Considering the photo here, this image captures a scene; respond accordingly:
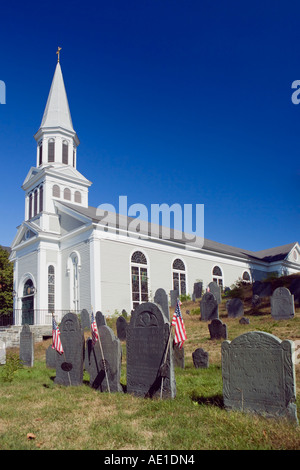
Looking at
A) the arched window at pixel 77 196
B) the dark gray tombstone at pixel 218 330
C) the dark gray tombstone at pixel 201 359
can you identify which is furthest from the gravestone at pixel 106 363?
the arched window at pixel 77 196

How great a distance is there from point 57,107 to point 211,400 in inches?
1118

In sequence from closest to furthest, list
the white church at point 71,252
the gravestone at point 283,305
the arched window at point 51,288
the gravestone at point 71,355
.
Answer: the gravestone at point 71,355 < the gravestone at point 283,305 < the white church at point 71,252 < the arched window at point 51,288

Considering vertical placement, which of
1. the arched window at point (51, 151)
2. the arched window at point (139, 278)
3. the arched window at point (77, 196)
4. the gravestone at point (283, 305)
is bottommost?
the gravestone at point (283, 305)

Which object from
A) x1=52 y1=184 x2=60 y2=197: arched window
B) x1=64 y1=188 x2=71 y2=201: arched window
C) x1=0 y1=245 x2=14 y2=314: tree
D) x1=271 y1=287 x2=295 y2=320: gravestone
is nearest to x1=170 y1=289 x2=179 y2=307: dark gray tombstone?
x1=271 y1=287 x2=295 y2=320: gravestone

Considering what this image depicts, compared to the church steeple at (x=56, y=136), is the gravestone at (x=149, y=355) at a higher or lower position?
lower

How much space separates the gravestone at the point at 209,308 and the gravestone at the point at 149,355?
10.4 m

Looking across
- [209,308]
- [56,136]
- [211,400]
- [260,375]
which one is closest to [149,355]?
[211,400]

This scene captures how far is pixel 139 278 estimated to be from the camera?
25.4m

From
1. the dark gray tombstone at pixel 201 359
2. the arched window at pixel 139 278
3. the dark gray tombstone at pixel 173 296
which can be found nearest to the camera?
the dark gray tombstone at pixel 201 359

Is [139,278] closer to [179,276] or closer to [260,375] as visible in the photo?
[179,276]

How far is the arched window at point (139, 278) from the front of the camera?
81.6 ft

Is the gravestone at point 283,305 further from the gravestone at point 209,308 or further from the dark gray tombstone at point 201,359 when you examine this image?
the dark gray tombstone at point 201,359

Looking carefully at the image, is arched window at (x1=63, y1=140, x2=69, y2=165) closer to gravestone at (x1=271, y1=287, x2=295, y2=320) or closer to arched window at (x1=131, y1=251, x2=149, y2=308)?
arched window at (x1=131, y1=251, x2=149, y2=308)

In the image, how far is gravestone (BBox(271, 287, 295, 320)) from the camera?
583 inches
